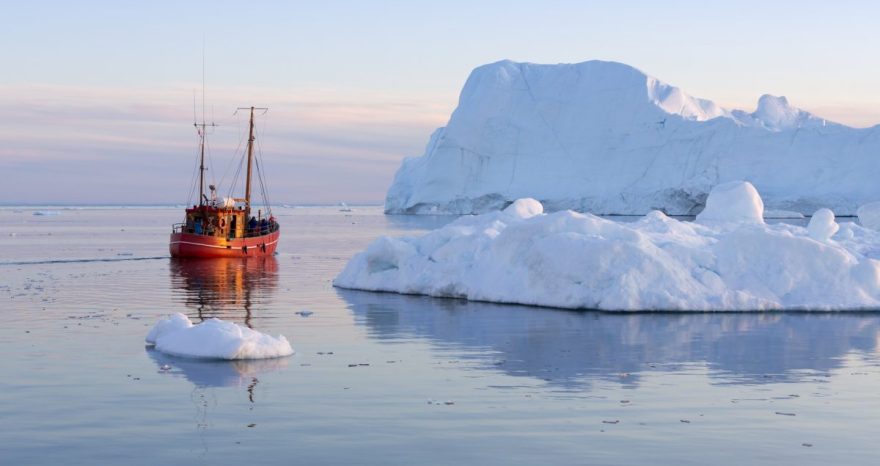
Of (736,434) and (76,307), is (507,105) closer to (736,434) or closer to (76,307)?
(76,307)

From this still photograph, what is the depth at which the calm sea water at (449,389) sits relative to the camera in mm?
8945

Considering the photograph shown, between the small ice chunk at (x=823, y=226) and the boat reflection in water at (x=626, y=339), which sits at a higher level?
the small ice chunk at (x=823, y=226)

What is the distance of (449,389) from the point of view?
11703 millimetres

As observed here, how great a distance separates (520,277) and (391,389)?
33.6 feet

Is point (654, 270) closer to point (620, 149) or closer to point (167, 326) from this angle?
point (167, 326)

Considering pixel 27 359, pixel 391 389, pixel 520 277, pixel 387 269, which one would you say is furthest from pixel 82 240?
pixel 391 389

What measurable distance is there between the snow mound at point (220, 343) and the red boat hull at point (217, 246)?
2517 centimetres

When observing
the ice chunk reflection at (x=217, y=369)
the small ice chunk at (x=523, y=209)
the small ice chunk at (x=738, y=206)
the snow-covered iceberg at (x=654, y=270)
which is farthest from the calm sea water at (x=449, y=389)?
the small ice chunk at (x=738, y=206)

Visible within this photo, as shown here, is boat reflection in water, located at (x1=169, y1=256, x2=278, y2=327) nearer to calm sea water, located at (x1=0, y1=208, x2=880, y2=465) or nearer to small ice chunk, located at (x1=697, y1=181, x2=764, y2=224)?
calm sea water, located at (x1=0, y1=208, x2=880, y2=465)

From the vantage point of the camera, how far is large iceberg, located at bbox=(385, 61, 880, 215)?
78.0 m

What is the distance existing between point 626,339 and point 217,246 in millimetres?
26270

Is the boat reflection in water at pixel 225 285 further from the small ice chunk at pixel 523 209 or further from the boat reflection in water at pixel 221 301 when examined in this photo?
the small ice chunk at pixel 523 209

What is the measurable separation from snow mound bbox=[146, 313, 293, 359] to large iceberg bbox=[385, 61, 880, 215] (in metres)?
67.2

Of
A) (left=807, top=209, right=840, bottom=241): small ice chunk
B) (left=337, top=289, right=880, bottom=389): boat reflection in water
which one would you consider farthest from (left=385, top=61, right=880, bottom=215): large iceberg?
(left=337, top=289, right=880, bottom=389): boat reflection in water
